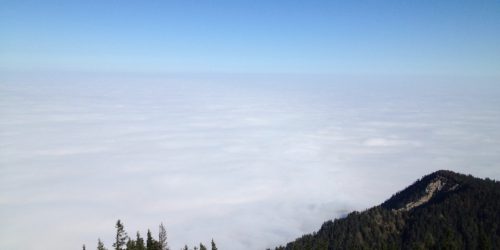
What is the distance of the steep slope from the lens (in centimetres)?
10550

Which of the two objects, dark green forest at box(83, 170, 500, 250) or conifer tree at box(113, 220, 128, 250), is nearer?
conifer tree at box(113, 220, 128, 250)

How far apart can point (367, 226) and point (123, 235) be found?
3156 inches

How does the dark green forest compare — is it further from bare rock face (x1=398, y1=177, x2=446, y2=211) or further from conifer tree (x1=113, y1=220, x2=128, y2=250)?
conifer tree (x1=113, y1=220, x2=128, y2=250)

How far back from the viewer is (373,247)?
106 meters

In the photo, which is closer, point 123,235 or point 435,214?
point 123,235

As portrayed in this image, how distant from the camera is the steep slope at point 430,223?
105500 millimetres

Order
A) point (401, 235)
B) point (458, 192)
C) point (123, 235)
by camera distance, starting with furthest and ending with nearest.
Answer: point (458, 192)
point (401, 235)
point (123, 235)

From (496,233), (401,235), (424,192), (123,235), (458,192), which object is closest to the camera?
(123,235)

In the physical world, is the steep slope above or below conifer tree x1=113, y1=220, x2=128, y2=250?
below

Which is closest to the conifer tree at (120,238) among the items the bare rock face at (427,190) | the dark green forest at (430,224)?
the dark green forest at (430,224)

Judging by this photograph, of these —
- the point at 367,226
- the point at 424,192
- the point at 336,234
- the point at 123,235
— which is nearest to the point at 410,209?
the point at 424,192

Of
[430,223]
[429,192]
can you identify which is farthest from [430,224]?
[429,192]

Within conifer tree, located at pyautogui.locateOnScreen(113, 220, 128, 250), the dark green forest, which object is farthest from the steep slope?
conifer tree, located at pyautogui.locateOnScreen(113, 220, 128, 250)

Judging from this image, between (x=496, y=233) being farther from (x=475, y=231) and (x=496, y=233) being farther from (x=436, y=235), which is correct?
(x=436, y=235)
